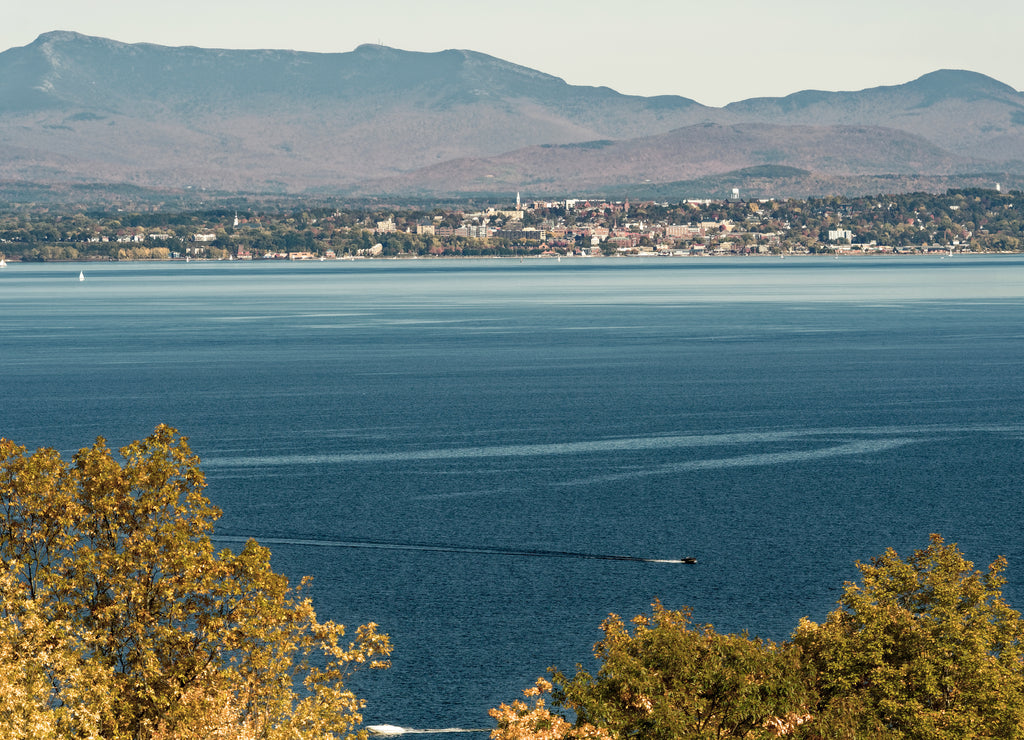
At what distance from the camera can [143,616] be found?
3259cm

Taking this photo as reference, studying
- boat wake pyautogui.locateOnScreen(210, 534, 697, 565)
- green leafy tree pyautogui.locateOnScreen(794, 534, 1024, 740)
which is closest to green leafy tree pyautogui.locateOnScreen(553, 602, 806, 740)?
green leafy tree pyautogui.locateOnScreen(794, 534, 1024, 740)

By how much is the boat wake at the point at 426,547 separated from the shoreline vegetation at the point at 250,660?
3154 cm

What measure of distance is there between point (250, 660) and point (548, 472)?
183 ft

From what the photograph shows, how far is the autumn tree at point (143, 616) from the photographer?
102 feet

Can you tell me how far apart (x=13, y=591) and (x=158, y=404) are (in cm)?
8917

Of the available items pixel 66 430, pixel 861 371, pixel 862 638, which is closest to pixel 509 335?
pixel 861 371

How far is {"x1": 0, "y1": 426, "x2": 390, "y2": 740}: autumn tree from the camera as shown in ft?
102

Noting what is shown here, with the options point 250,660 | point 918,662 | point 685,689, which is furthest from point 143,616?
point 918,662

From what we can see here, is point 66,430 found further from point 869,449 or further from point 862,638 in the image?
point 862,638

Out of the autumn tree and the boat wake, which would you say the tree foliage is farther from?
the boat wake

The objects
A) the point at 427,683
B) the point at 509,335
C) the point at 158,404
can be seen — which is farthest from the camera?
the point at 509,335

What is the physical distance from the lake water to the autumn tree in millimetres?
14042

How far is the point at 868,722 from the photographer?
32406 millimetres

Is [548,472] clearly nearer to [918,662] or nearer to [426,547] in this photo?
[426,547]
